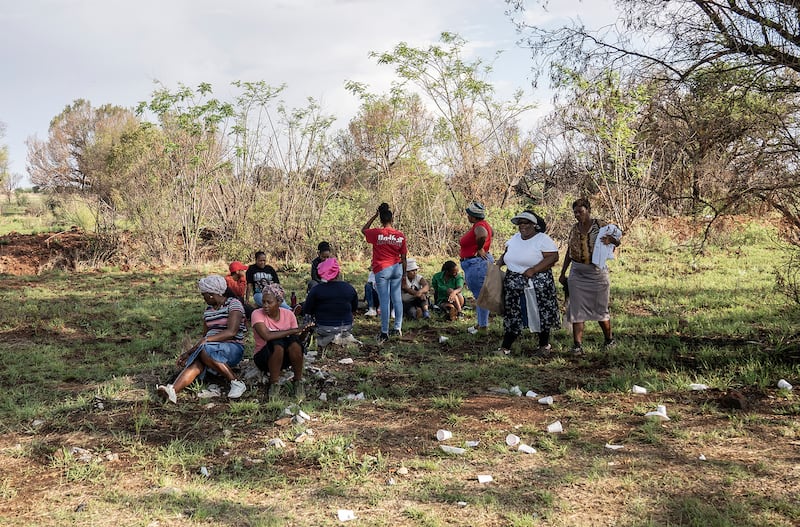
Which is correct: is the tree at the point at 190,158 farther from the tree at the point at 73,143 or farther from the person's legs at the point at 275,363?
the tree at the point at 73,143

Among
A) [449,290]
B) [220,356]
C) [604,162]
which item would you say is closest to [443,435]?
[220,356]

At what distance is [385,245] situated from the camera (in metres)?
7.69

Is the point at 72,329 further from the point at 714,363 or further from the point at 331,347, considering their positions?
the point at 714,363

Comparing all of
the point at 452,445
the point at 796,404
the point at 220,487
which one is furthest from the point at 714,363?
the point at 220,487

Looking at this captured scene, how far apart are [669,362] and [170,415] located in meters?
4.96

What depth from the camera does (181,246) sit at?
614 inches

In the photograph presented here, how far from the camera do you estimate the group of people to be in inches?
236

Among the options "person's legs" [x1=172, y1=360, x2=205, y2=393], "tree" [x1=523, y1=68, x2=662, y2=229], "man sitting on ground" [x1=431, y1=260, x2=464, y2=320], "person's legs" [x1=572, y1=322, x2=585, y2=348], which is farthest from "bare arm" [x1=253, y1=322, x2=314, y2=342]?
"tree" [x1=523, y1=68, x2=662, y2=229]

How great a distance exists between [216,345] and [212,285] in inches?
22.8

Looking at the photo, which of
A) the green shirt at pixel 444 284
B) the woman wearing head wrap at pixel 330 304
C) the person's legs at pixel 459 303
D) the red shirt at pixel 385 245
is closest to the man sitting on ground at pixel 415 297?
the green shirt at pixel 444 284

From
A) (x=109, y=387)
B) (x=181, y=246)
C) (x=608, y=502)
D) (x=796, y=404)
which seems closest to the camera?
(x=608, y=502)

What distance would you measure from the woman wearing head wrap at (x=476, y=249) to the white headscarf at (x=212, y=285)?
10.2ft

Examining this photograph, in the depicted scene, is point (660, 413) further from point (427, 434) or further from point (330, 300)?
point (330, 300)

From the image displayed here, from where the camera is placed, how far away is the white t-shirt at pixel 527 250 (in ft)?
22.7
